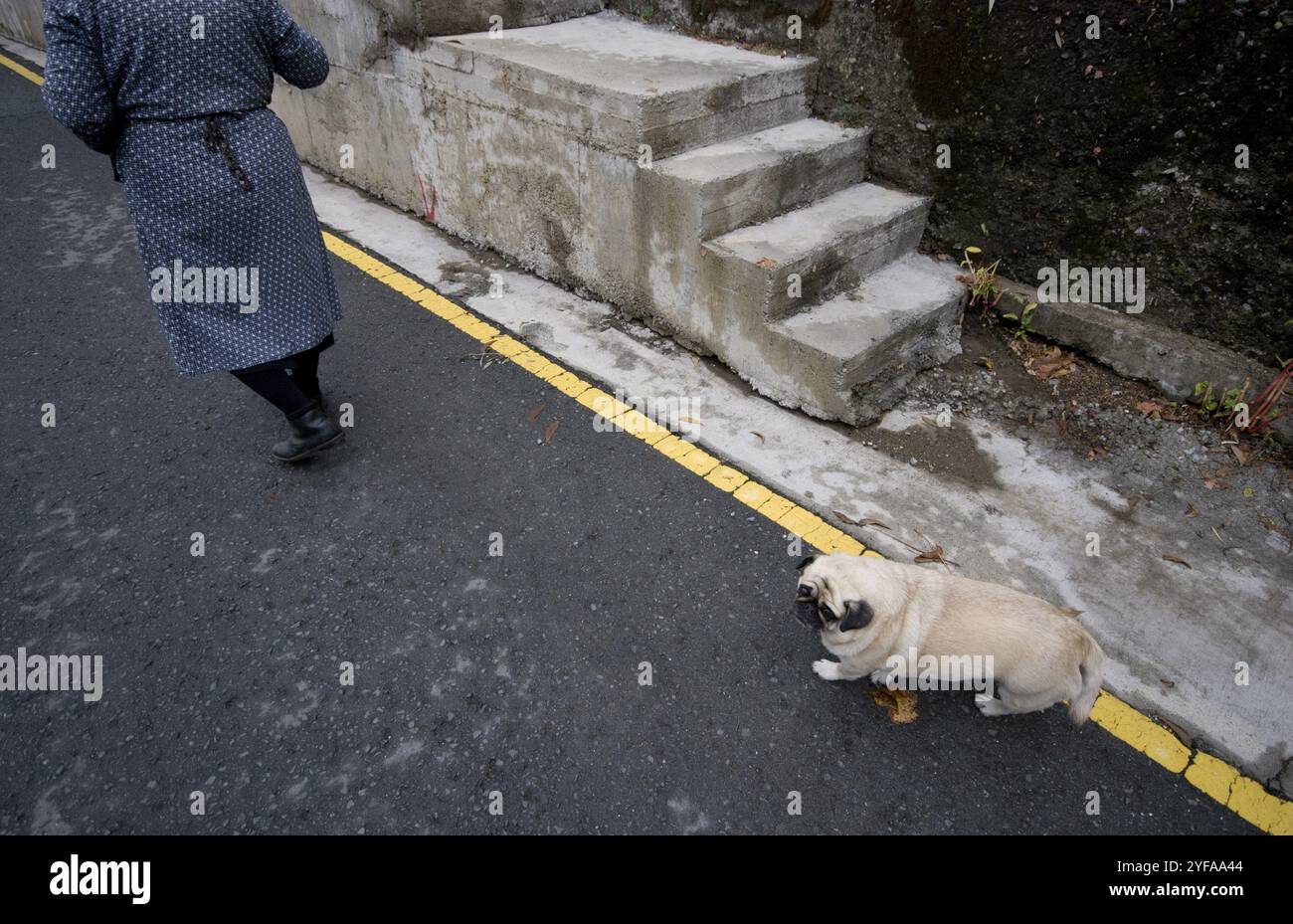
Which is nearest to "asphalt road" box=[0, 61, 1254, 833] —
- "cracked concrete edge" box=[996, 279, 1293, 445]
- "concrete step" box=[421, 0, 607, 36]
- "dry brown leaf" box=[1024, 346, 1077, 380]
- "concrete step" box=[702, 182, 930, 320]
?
"concrete step" box=[702, 182, 930, 320]

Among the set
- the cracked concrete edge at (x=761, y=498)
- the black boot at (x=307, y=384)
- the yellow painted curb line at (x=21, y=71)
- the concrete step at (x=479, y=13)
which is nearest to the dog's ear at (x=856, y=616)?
the cracked concrete edge at (x=761, y=498)

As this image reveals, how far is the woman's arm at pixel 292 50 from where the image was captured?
3148mm

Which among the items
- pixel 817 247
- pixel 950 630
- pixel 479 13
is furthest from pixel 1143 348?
pixel 479 13

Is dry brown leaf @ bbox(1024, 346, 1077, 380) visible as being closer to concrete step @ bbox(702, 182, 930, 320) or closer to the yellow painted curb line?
concrete step @ bbox(702, 182, 930, 320)

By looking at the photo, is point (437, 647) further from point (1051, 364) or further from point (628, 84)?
point (1051, 364)

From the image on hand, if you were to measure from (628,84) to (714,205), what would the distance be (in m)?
1.06

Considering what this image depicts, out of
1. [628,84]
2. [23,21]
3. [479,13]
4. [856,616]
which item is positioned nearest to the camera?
[856,616]

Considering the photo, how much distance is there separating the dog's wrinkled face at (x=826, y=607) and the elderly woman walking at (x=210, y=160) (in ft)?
8.90

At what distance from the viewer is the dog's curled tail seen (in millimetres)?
2518

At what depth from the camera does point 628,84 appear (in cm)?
457

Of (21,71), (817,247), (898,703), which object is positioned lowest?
(898,703)

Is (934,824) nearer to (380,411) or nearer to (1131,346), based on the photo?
(1131,346)

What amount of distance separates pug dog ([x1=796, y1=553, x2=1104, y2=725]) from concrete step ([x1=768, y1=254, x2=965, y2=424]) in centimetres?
A: 156

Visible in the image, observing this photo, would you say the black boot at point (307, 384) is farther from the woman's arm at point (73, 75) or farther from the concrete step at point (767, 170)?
the concrete step at point (767, 170)
